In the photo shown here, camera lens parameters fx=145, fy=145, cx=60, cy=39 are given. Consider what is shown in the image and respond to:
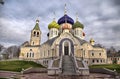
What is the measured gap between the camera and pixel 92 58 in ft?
152

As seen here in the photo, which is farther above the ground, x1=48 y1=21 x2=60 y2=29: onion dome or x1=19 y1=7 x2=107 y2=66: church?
x1=48 y1=21 x2=60 y2=29: onion dome

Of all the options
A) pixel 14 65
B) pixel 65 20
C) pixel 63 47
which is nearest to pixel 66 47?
pixel 63 47

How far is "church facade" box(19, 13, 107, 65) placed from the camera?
140 feet

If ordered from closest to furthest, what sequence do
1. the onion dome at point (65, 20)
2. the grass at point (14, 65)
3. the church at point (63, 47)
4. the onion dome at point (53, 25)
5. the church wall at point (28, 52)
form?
1. the grass at point (14, 65)
2. the church at point (63, 47)
3. the church wall at point (28, 52)
4. the onion dome at point (53, 25)
5. the onion dome at point (65, 20)

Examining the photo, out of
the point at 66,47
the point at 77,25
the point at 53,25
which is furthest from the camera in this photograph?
the point at 77,25

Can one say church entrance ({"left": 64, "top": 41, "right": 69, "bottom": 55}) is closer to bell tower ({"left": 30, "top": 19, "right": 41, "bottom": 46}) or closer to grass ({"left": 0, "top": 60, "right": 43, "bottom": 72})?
grass ({"left": 0, "top": 60, "right": 43, "bottom": 72})

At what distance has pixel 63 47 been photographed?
42406 millimetres

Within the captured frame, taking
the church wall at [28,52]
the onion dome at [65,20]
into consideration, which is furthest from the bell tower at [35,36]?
the onion dome at [65,20]

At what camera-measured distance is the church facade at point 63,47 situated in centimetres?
4259

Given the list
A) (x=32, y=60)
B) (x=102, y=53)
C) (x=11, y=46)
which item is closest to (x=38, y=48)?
(x=32, y=60)

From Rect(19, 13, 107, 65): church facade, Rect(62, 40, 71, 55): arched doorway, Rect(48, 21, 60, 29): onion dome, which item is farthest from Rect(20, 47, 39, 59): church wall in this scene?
Rect(62, 40, 71, 55): arched doorway

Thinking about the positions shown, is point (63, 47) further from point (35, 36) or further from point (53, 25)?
point (35, 36)

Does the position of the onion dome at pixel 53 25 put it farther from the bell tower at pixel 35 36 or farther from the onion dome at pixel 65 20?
the bell tower at pixel 35 36

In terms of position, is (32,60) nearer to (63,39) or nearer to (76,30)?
(63,39)
